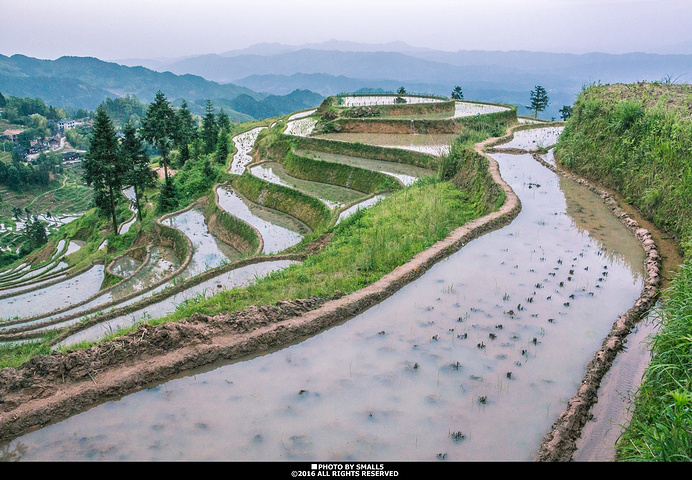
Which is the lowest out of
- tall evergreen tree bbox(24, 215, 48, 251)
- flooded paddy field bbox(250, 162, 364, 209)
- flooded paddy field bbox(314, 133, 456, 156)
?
tall evergreen tree bbox(24, 215, 48, 251)

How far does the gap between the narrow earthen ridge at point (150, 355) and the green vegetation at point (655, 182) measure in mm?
3573

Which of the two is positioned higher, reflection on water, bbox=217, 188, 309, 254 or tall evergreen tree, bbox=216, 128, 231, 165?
tall evergreen tree, bbox=216, 128, 231, 165

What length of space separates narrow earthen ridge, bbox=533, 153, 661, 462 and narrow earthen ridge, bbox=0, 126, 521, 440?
295 centimetres

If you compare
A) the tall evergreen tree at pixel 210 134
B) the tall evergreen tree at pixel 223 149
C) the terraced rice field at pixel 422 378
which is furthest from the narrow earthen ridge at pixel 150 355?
the tall evergreen tree at pixel 210 134

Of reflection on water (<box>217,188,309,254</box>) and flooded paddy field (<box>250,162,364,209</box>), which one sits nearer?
reflection on water (<box>217,188,309,254</box>)

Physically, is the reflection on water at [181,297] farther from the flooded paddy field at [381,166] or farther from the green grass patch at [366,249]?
the flooded paddy field at [381,166]

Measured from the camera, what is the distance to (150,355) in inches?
206

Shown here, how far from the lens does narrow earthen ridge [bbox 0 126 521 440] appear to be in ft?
14.7

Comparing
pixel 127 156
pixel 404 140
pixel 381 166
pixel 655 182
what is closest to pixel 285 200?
pixel 381 166

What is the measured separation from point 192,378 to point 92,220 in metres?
37.5

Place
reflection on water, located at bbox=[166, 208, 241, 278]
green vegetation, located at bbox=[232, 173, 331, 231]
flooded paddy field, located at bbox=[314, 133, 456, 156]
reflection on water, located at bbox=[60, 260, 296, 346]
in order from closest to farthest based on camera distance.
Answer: reflection on water, located at bbox=[60, 260, 296, 346] → reflection on water, located at bbox=[166, 208, 241, 278] → green vegetation, located at bbox=[232, 173, 331, 231] → flooded paddy field, located at bbox=[314, 133, 456, 156]

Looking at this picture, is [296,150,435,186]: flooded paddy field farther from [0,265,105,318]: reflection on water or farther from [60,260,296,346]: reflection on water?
[0,265,105,318]: reflection on water

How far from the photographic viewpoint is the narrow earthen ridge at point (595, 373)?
3848 mm

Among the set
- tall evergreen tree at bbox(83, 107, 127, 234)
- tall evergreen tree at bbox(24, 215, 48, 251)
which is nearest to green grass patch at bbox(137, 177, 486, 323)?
tall evergreen tree at bbox(83, 107, 127, 234)
